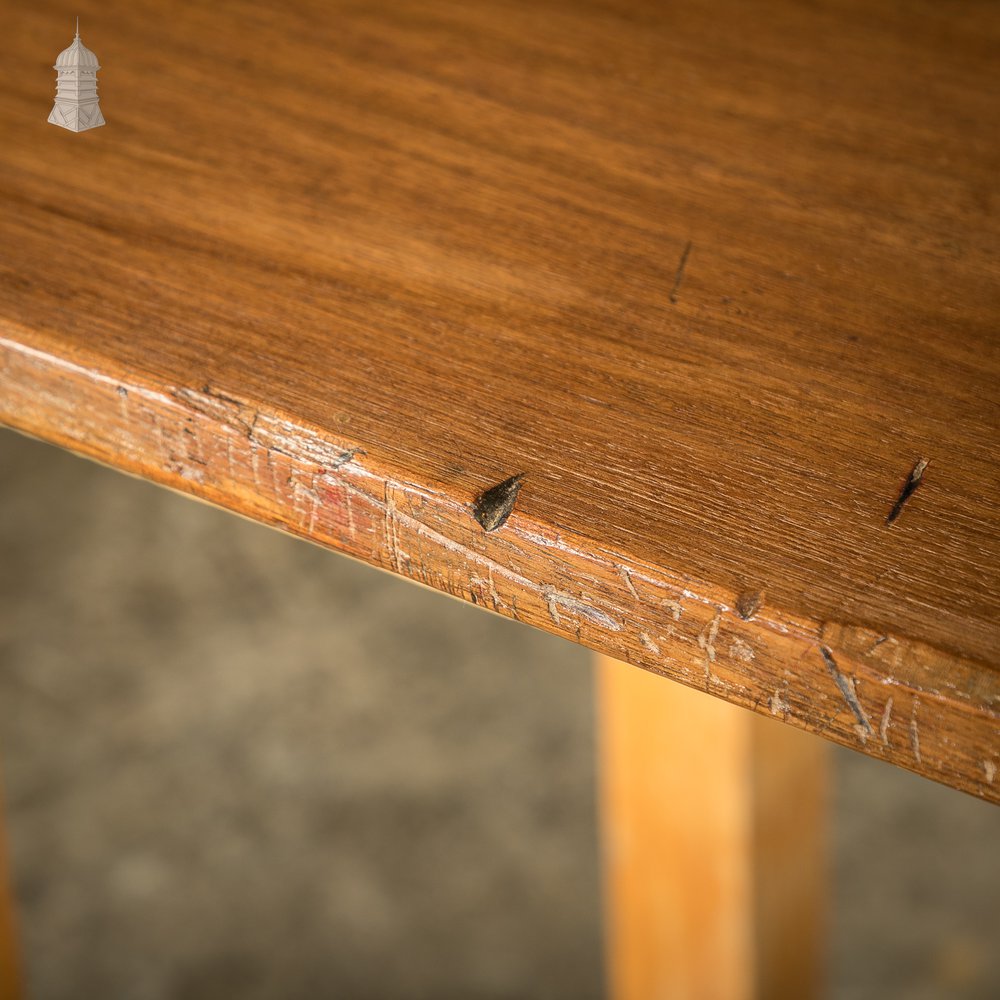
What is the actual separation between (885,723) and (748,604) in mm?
31

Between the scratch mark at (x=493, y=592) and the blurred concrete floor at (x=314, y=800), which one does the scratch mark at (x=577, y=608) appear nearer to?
the scratch mark at (x=493, y=592)

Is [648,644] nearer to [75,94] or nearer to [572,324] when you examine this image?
[572,324]

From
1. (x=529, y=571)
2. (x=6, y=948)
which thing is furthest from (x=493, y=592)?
(x=6, y=948)

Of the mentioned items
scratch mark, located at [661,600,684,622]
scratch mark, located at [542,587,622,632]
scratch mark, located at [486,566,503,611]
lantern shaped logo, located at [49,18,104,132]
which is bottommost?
scratch mark, located at [486,566,503,611]

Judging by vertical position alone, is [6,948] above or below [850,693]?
below

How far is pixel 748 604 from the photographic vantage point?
21 centimetres

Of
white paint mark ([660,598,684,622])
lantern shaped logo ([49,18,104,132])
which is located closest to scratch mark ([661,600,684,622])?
white paint mark ([660,598,684,622])

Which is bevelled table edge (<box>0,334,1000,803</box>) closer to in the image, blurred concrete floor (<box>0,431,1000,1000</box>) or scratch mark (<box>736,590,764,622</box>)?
scratch mark (<box>736,590,764,622</box>)

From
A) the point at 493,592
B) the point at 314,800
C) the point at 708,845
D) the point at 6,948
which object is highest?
the point at 493,592

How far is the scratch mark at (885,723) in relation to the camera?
20 centimetres

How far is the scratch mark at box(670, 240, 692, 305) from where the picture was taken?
0.91 feet

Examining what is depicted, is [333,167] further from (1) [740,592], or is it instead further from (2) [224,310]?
(1) [740,592]

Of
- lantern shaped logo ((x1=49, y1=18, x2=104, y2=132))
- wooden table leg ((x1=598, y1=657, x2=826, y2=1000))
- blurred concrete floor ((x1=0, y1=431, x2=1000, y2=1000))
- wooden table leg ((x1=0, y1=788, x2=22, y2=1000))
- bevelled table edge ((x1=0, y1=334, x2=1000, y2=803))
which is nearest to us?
bevelled table edge ((x1=0, y1=334, x2=1000, y2=803))

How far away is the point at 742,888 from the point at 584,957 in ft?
1.95
